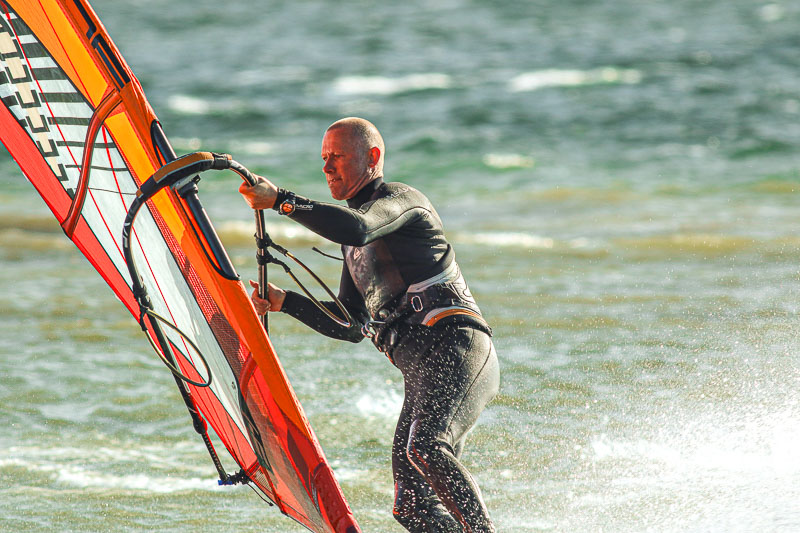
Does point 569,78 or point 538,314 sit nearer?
point 538,314

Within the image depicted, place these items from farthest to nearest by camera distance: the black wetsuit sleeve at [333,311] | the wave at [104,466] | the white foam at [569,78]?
the white foam at [569,78]
the wave at [104,466]
the black wetsuit sleeve at [333,311]

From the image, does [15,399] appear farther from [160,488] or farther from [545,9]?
[545,9]

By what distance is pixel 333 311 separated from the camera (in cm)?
390

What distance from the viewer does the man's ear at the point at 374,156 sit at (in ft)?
11.2

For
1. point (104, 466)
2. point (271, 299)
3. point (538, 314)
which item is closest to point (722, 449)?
point (271, 299)

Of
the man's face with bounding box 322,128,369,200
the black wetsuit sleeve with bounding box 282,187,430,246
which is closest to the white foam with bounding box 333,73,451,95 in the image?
the man's face with bounding box 322,128,369,200

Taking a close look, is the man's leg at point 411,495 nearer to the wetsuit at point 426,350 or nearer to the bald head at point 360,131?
the wetsuit at point 426,350

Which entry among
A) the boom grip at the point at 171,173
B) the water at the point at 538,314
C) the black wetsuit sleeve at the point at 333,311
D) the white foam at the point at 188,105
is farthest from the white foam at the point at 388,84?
the boom grip at the point at 171,173

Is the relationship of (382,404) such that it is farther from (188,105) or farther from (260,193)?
(188,105)

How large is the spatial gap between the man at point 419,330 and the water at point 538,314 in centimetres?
101

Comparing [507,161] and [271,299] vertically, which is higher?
[271,299]

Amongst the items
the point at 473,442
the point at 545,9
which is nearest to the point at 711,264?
the point at 473,442

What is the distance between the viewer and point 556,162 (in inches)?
606

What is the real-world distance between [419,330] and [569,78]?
1921 centimetres
